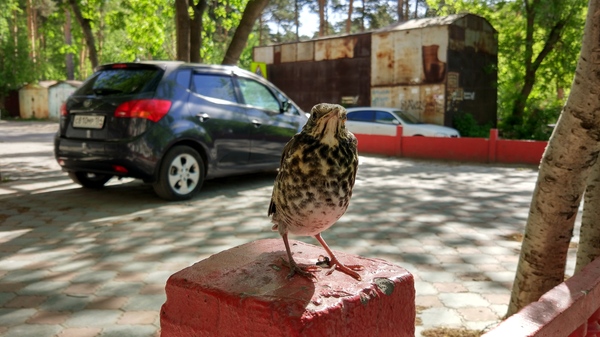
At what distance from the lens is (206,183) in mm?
8477

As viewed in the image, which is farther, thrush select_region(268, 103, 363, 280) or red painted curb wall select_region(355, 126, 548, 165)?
red painted curb wall select_region(355, 126, 548, 165)

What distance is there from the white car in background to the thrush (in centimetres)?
1440

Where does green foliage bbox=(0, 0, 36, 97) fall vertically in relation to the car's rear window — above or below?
above

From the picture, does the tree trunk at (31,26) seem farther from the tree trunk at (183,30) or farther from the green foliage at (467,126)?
the tree trunk at (183,30)

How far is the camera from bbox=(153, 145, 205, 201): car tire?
21.7 feet

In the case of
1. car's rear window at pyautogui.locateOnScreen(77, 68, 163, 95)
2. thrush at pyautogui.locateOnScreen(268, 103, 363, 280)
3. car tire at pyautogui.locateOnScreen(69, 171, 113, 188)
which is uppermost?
car's rear window at pyautogui.locateOnScreen(77, 68, 163, 95)

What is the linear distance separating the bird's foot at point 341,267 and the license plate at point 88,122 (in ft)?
17.5

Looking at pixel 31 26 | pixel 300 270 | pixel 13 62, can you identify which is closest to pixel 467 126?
pixel 300 270

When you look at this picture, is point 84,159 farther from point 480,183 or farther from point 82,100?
point 480,183

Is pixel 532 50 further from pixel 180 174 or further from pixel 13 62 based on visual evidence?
pixel 13 62

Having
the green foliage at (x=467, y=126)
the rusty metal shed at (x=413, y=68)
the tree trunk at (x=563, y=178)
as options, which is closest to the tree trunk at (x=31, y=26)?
the rusty metal shed at (x=413, y=68)

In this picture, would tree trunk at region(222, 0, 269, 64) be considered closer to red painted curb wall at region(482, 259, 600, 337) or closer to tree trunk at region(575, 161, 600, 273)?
tree trunk at region(575, 161, 600, 273)

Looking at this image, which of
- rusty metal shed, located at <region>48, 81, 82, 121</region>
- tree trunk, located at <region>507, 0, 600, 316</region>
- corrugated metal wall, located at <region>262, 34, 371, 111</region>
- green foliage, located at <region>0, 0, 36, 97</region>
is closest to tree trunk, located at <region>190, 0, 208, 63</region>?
tree trunk, located at <region>507, 0, 600, 316</region>

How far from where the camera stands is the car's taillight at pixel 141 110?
6246mm
